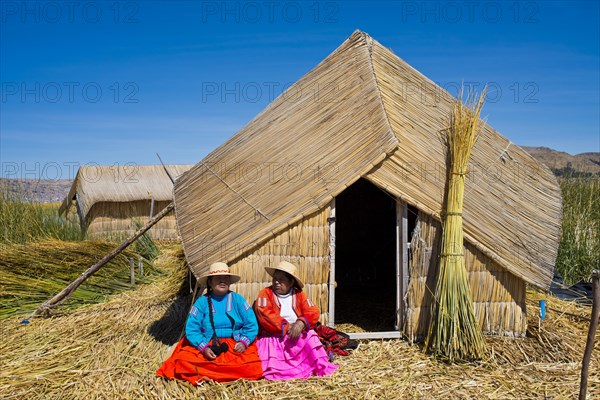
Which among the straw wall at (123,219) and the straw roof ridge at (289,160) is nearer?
the straw roof ridge at (289,160)

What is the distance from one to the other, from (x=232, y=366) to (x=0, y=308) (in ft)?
11.3

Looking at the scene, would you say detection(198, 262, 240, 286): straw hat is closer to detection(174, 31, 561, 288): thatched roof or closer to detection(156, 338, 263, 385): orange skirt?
detection(174, 31, 561, 288): thatched roof

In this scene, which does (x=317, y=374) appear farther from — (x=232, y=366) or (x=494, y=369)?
(x=494, y=369)

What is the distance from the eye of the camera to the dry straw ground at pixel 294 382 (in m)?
4.08

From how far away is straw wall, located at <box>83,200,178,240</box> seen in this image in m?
15.0

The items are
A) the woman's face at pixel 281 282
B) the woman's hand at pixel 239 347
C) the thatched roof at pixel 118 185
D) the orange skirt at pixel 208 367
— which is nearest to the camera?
the orange skirt at pixel 208 367

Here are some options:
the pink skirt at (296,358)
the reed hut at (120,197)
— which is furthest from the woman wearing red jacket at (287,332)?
the reed hut at (120,197)

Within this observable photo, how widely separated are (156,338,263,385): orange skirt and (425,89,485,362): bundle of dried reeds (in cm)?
150

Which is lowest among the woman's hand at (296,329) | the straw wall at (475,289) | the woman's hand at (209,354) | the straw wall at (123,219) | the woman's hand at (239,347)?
the woman's hand at (209,354)

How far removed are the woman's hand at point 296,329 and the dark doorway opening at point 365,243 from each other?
2.87 metres

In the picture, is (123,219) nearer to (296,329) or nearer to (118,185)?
(118,185)

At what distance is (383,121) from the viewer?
Answer: 530cm

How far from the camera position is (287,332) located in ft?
14.7

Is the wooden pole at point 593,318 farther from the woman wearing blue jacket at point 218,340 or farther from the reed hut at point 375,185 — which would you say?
the woman wearing blue jacket at point 218,340
